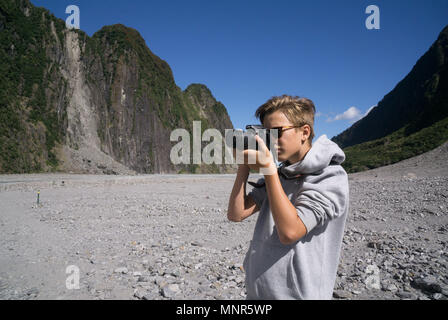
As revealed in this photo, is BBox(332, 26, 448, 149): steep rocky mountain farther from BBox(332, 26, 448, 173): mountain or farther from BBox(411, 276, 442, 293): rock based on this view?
BBox(411, 276, 442, 293): rock

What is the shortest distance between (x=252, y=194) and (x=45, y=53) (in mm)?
51031

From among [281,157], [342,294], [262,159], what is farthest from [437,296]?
[262,159]

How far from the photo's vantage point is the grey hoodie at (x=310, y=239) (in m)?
1.28

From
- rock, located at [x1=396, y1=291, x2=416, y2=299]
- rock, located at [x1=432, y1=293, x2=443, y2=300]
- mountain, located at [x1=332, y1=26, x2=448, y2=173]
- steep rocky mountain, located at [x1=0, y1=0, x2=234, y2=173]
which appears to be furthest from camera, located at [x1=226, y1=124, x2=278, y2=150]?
mountain, located at [x1=332, y1=26, x2=448, y2=173]

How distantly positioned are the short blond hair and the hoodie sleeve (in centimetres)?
28

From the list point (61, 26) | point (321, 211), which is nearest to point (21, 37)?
point (61, 26)

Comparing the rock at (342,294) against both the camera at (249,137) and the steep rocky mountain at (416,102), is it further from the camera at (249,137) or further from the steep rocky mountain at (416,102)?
the steep rocky mountain at (416,102)

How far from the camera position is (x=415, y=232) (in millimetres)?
7035

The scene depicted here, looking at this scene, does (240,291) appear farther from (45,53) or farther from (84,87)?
(84,87)

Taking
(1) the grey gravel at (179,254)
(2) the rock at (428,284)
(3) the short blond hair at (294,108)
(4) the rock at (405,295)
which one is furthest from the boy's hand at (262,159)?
(2) the rock at (428,284)

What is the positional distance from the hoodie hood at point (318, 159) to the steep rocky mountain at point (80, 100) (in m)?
38.0

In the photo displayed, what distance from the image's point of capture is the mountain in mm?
41469

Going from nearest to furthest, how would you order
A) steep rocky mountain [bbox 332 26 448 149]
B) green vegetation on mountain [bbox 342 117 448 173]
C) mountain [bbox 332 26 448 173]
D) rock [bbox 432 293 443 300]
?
rock [bbox 432 293 443 300] → green vegetation on mountain [bbox 342 117 448 173] → mountain [bbox 332 26 448 173] → steep rocky mountain [bbox 332 26 448 149]

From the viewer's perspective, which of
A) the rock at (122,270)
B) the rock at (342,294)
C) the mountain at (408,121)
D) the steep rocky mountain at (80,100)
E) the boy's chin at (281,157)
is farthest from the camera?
the mountain at (408,121)
